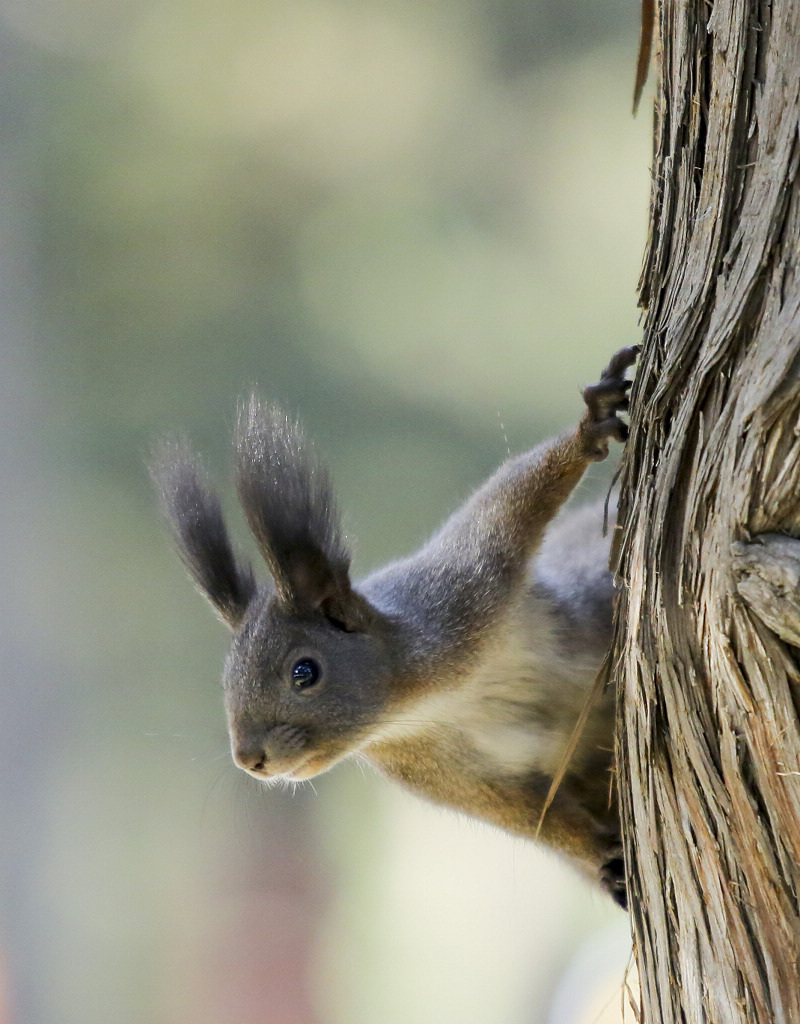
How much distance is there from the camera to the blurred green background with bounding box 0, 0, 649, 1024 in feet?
12.9

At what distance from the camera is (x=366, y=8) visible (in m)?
4.36

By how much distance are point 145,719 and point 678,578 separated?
3280 millimetres

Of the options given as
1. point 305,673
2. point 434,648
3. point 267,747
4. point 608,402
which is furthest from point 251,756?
point 608,402

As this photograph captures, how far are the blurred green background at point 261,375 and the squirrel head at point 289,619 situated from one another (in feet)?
5.99

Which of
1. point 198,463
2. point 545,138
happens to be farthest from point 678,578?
point 545,138

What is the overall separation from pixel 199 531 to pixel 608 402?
0.78 meters

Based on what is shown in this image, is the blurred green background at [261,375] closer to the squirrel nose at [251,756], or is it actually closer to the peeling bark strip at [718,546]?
the squirrel nose at [251,756]

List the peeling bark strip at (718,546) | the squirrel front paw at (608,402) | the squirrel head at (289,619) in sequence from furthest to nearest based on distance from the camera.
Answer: the squirrel head at (289,619), the squirrel front paw at (608,402), the peeling bark strip at (718,546)

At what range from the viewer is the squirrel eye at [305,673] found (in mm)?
1971

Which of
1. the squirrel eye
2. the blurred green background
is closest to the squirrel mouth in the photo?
the squirrel eye

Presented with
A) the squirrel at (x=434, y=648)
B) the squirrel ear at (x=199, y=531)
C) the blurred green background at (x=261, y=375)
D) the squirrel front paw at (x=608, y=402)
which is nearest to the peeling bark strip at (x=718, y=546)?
the squirrel front paw at (x=608, y=402)

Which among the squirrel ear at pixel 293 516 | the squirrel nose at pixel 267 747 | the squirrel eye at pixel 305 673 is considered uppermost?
the squirrel ear at pixel 293 516

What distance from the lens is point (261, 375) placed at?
→ 411cm

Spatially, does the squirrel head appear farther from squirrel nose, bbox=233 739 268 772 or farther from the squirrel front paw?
the squirrel front paw
